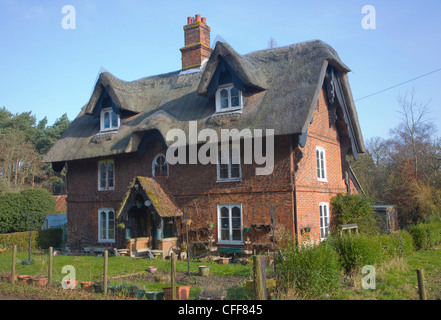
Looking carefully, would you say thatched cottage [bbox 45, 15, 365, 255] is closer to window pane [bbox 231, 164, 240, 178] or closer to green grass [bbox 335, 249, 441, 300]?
window pane [bbox 231, 164, 240, 178]

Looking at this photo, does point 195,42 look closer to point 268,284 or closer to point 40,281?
point 40,281

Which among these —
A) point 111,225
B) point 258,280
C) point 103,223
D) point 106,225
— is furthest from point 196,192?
point 258,280

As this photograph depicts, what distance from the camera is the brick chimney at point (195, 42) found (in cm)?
2161

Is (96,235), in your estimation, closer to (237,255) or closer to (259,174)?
(237,255)

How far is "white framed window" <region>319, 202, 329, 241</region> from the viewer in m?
16.9

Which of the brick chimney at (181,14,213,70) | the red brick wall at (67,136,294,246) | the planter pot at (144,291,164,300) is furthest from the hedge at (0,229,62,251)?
the planter pot at (144,291,164,300)

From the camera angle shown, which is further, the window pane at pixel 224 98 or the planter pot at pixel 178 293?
the window pane at pixel 224 98

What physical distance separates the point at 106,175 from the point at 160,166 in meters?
3.38

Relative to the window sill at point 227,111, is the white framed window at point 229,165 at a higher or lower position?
lower

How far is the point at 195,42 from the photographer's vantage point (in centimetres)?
2191

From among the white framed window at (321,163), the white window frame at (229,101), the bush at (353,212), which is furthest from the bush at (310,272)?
the bush at (353,212)

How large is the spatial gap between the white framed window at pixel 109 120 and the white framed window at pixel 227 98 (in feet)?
19.1

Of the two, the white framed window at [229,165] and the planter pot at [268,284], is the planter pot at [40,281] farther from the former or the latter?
the white framed window at [229,165]

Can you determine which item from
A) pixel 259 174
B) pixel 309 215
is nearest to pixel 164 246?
pixel 259 174
